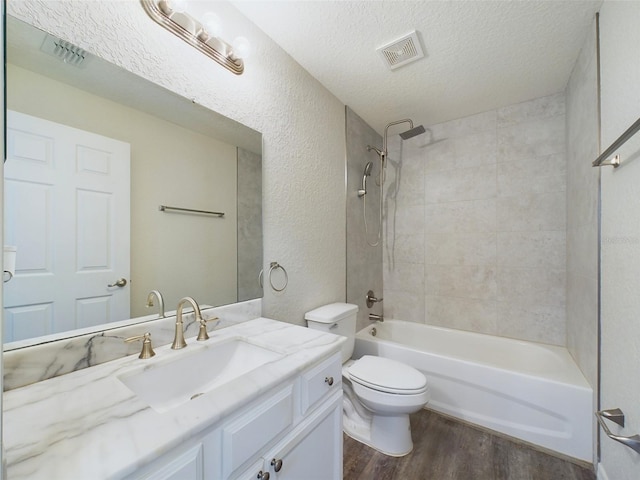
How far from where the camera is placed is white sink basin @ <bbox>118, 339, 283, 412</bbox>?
0.85m

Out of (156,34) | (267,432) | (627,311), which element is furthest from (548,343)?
(156,34)

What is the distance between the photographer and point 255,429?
73 centimetres

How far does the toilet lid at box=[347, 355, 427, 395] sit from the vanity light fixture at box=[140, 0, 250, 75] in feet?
5.73

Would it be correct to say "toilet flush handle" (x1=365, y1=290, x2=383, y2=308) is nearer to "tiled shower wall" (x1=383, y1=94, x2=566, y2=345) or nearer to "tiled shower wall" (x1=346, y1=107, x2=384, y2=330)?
"tiled shower wall" (x1=346, y1=107, x2=384, y2=330)

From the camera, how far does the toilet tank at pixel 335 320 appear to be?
5.46ft

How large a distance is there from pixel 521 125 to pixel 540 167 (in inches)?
14.6

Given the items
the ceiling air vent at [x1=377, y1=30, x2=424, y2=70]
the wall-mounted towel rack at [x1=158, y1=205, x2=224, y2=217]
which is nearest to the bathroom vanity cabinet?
the wall-mounted towel rack at [x1=158, y1=205, x2=224, y2=217]

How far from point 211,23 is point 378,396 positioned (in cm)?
196

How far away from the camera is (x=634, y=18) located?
947 mm

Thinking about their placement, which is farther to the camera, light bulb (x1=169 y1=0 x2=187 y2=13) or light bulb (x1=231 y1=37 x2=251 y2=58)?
light bulb (x1=231 y1=37 x2=251 y2=58)

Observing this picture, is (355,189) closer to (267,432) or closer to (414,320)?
(414,320)

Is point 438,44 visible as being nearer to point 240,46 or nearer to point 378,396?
point 240,46

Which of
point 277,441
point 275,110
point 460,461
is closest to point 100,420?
point 277,441

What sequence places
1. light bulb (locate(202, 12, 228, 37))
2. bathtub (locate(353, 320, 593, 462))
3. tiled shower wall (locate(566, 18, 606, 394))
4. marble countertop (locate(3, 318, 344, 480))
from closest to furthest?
marble countertop (locate(3, 318, 344, 480)), light bulb (locate(202, 12, 228, 37)), tiled shower wall (locate(566, 18, 606, 394)), bathtub (locate(353, 320, 593, 462))
